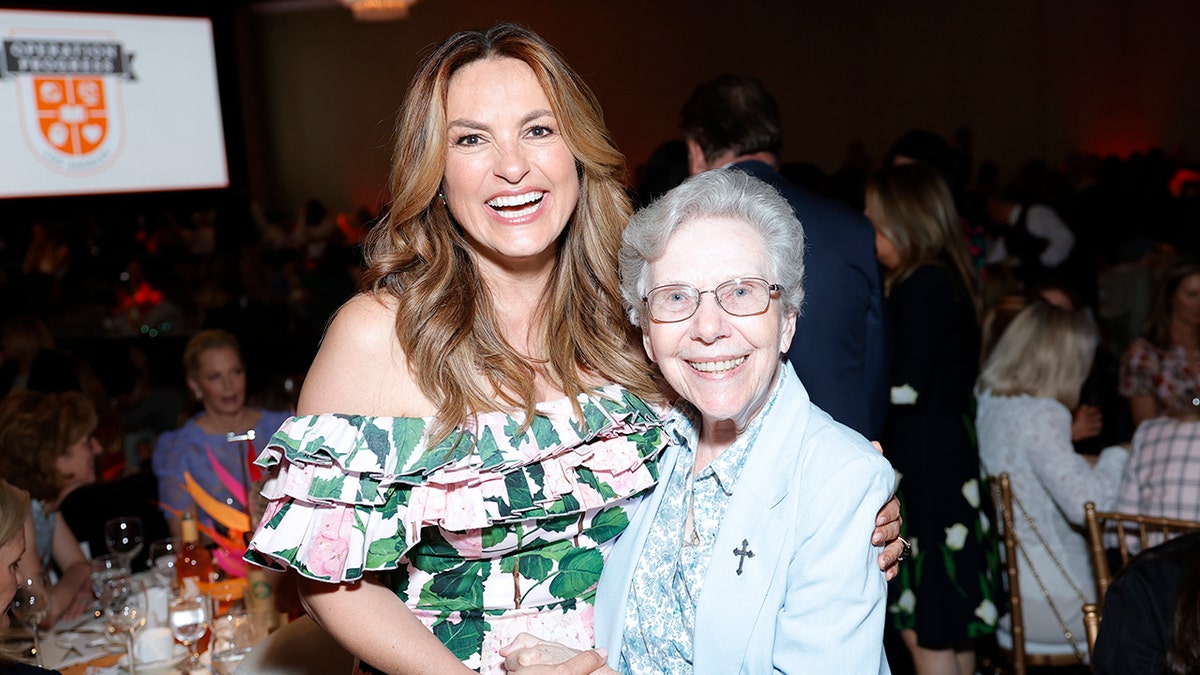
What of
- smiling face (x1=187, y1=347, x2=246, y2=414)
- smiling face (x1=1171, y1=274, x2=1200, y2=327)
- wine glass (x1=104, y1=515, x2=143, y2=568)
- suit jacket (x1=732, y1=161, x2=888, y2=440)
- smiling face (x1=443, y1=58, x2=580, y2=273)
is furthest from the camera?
smiling face (x1=1171, y1=274, x2=1200, y2=327)

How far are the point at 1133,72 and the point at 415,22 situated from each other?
8268mm

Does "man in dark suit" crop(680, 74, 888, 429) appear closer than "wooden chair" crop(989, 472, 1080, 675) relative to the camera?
Yes

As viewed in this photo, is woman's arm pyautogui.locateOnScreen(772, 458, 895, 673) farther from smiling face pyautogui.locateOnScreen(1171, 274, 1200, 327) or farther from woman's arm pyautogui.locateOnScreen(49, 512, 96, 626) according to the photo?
smiling face pyautogui.locateOnScreen(1171, 274, 1200, 327)

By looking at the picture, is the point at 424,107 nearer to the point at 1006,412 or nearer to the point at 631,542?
the point at 631,542

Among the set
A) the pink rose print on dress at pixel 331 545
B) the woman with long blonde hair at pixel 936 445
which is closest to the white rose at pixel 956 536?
the woman with long blonde hair at pixel 936 445

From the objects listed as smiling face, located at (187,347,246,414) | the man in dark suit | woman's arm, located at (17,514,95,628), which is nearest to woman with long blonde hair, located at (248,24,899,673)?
the man in dark suit

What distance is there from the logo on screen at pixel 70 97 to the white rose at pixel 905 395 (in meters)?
7.74

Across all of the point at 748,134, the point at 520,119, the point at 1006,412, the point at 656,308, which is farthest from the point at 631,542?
the point at 1006,412

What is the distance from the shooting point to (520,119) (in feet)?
5.81

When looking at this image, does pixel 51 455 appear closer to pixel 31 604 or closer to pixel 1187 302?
pixel 31 604

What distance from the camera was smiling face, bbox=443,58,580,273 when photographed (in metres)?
1.75

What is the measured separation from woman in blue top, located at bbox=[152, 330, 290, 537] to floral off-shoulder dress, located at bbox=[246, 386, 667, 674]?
2.38 metres

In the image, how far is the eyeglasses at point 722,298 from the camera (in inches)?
62.5

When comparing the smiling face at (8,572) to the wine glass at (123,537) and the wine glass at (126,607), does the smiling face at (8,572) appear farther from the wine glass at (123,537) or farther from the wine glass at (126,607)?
the wine glass at (123,537)
